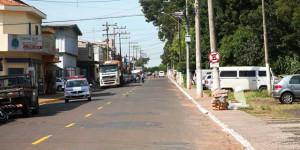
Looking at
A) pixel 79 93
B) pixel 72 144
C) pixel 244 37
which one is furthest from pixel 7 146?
pixel 244 37

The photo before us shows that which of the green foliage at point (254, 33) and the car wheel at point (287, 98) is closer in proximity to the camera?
the car wheel at point (287, 98)

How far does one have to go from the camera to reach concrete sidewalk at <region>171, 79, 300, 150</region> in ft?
35.7

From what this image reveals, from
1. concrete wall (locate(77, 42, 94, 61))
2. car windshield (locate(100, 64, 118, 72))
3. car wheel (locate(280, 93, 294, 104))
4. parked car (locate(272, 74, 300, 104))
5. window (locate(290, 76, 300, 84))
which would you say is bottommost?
car wheel (locate(280, 93, 294, 104))

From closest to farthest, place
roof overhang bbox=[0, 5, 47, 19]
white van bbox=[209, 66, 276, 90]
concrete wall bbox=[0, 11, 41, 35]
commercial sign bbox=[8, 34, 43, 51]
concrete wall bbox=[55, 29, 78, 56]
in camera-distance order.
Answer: white van bbox=[209, 66, 276, 90]
commercial sign bbox=[8, 34, 43, 51]
roof overhang bbox=[0, 5, 47, 19]
concrete wall bbox=[0, 11, 41, 35]
concrete wall bbox=[55, 29, 78, 56]

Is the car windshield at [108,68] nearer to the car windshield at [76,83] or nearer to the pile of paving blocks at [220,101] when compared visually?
the car windshield at [76,83]

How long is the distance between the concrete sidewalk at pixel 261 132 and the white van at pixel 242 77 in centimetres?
1894

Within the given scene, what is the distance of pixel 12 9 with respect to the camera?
131 ft

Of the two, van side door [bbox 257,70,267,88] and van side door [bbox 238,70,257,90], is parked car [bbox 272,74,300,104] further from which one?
van side door [bbox 257,70,267,88]

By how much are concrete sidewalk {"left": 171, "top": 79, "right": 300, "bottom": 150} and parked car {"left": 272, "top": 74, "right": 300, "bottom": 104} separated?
5.99 m

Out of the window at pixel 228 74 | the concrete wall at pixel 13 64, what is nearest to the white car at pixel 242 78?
the window at pixel 228 74

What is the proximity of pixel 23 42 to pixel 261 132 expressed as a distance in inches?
1164

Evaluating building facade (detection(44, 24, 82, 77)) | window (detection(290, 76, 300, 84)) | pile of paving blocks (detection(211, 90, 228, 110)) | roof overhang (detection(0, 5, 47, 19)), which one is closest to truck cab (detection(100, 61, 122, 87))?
building facade (detection(44, 24, 82, 77))

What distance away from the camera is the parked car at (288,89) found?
924 inches

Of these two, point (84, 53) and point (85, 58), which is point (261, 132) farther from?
point (84, 53)
